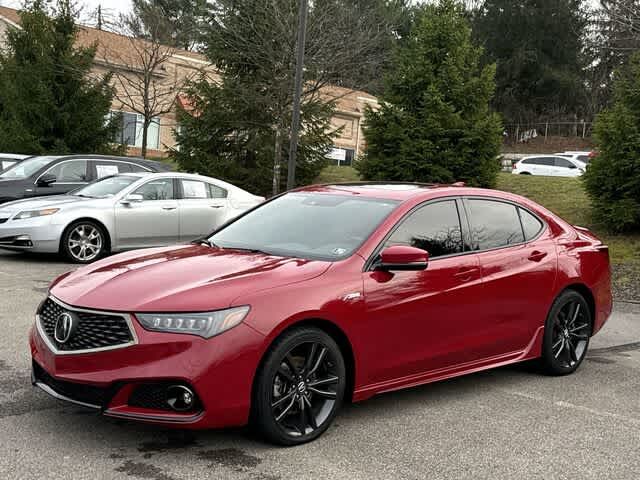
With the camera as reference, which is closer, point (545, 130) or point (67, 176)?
point (67, 176)

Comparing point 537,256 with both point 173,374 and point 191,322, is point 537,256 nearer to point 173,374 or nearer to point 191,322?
point 191,322

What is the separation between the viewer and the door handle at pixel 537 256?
6.20 meters

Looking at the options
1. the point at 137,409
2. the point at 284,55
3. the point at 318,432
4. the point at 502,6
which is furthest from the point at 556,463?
the point at 502,6

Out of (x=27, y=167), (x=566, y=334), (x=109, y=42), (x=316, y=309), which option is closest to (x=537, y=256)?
(x=566, y=334)

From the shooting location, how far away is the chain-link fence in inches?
2324

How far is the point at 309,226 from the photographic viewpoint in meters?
5.52

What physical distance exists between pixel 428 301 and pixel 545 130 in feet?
187

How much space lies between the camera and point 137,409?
4.17 metres

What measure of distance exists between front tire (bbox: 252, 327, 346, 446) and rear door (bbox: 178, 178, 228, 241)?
818cm

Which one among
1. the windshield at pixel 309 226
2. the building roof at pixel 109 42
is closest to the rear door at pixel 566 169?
the building roof at pixel 109 42

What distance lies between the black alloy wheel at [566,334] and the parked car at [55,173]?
33.7 feet

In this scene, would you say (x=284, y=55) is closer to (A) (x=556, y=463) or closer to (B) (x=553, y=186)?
(B) (x=553, y=186)

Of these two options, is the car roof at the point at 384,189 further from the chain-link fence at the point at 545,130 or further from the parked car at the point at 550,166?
the chain-link fence at the point at 545,130

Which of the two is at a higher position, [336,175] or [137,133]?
[137,133]
